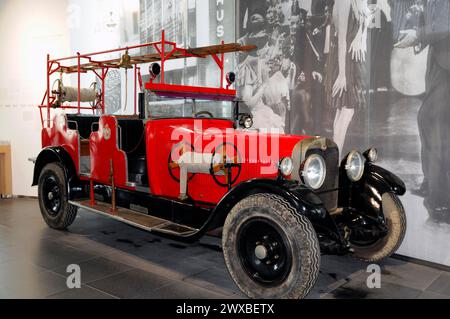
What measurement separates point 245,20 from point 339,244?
3.44m

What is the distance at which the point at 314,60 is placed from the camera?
Result: 4574 mm

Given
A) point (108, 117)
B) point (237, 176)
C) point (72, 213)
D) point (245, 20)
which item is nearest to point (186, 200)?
point (237, 176)

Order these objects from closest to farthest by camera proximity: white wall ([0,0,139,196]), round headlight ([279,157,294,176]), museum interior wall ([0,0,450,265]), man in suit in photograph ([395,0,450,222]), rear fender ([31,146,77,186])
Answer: round headlight ([279,157,294,176]) → man in suit in photograph ([395,0,450,222]) → museum interior wall ([0,0,450,265]) → rear fender ([31,146,77,186]) → white wall ([0,0,139,196])

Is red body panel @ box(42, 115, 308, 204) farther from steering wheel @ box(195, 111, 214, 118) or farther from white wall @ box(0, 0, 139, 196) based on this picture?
white wall @ box(0, 0, 139, 196)

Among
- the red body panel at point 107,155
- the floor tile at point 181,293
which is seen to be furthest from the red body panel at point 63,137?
the floor tile at point 181,293

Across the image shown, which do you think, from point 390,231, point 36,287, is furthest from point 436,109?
point 36,287

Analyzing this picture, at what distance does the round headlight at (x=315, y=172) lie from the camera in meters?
2.95

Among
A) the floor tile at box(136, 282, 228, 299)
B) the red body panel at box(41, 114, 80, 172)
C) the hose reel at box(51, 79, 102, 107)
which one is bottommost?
the floor tile at box(136, 282, 228, 299)

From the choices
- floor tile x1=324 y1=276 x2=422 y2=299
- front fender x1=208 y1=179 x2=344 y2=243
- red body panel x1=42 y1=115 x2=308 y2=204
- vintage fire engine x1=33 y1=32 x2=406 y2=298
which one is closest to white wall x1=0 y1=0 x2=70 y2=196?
vintage fire engine x1=33 y1=32 x2=406 y2=298

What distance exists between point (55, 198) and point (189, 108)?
2.18 meters

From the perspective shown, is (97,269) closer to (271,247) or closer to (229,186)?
(229,186)

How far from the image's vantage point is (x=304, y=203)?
2.62 m

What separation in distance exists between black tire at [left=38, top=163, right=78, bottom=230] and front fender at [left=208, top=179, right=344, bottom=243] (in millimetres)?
2598

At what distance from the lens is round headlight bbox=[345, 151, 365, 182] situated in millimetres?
3420
